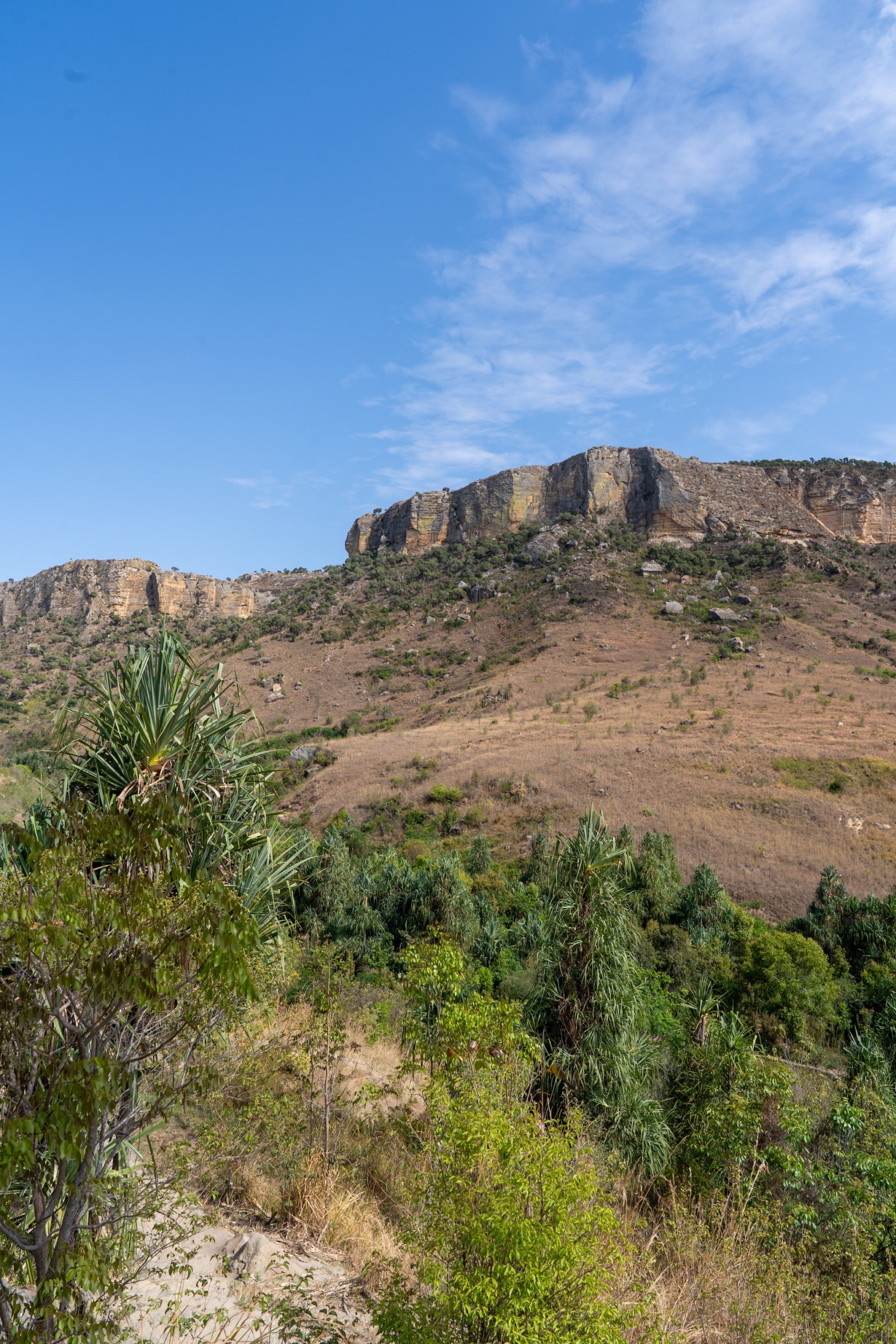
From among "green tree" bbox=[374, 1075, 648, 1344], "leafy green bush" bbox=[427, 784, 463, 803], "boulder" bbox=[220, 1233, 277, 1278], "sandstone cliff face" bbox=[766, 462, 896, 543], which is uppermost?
"sandstone cliff face" bbox=[766, 462, 896, 543]

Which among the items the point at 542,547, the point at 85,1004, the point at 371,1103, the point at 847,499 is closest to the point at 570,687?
the point at 542,547

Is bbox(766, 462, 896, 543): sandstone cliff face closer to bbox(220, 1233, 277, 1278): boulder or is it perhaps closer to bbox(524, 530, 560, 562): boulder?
bbox(524, 530, 560, 562): boulder

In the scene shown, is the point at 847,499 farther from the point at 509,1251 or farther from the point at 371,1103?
the point at 509,1251

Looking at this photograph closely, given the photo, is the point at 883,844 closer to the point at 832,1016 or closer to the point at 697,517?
the point at 832,1016

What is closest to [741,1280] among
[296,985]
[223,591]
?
[296,985]

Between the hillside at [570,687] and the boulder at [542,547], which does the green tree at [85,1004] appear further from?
the boulder at [542,547]

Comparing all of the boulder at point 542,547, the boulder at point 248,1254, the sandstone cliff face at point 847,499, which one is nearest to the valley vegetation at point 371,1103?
the boulder at point 248,1254

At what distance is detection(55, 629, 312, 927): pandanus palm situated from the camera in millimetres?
5203

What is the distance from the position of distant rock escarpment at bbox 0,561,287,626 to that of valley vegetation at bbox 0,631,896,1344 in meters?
70.2

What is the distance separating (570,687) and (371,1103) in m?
36.8

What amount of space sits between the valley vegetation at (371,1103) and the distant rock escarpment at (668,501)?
59252 millimetres

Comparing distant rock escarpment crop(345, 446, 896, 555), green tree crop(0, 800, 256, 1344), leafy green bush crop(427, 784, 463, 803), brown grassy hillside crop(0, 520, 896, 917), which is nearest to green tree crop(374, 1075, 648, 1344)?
green tree crop(0, 800, 256, 1344)

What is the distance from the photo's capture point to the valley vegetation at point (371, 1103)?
8.91 ft

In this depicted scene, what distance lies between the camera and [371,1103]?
30.1 ft
